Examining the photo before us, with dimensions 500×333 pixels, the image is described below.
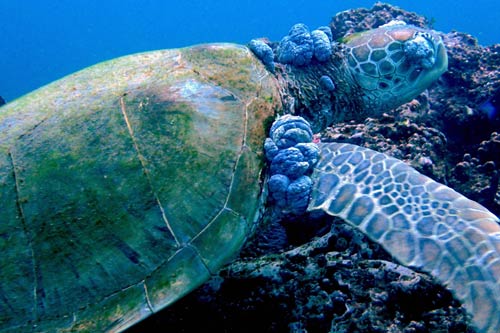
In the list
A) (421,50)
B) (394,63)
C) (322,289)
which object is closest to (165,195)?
(322,289)

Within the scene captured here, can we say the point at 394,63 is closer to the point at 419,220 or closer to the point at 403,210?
the point at 403,210

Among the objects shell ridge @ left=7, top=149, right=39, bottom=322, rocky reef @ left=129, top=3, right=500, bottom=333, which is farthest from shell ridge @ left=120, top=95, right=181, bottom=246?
shell ridge @ left=7, top=149, right=39, bottom=322

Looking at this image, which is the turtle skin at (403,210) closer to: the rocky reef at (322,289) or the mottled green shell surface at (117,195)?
the rocky reef at (322,289)

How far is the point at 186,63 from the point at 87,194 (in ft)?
5.07

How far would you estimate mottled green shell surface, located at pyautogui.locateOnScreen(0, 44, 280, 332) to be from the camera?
7.09 feet

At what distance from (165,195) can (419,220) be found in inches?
77.3

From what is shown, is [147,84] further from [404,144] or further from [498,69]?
[498,69]

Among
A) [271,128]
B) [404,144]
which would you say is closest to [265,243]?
[271,128]

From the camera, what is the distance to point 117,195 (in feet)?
7.68

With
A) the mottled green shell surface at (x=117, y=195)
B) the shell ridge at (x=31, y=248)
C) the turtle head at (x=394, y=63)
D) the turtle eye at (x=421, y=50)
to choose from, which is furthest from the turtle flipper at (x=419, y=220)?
the shell ridge at (x=31, y=248)

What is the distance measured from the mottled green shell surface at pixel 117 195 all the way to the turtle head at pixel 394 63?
197cm

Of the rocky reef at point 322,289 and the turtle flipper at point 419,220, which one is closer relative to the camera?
the turtle flipper at point 419,220

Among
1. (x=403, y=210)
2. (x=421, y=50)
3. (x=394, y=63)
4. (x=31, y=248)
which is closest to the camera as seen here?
(x=31, y=248)

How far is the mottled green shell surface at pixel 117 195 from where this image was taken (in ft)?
7.09
